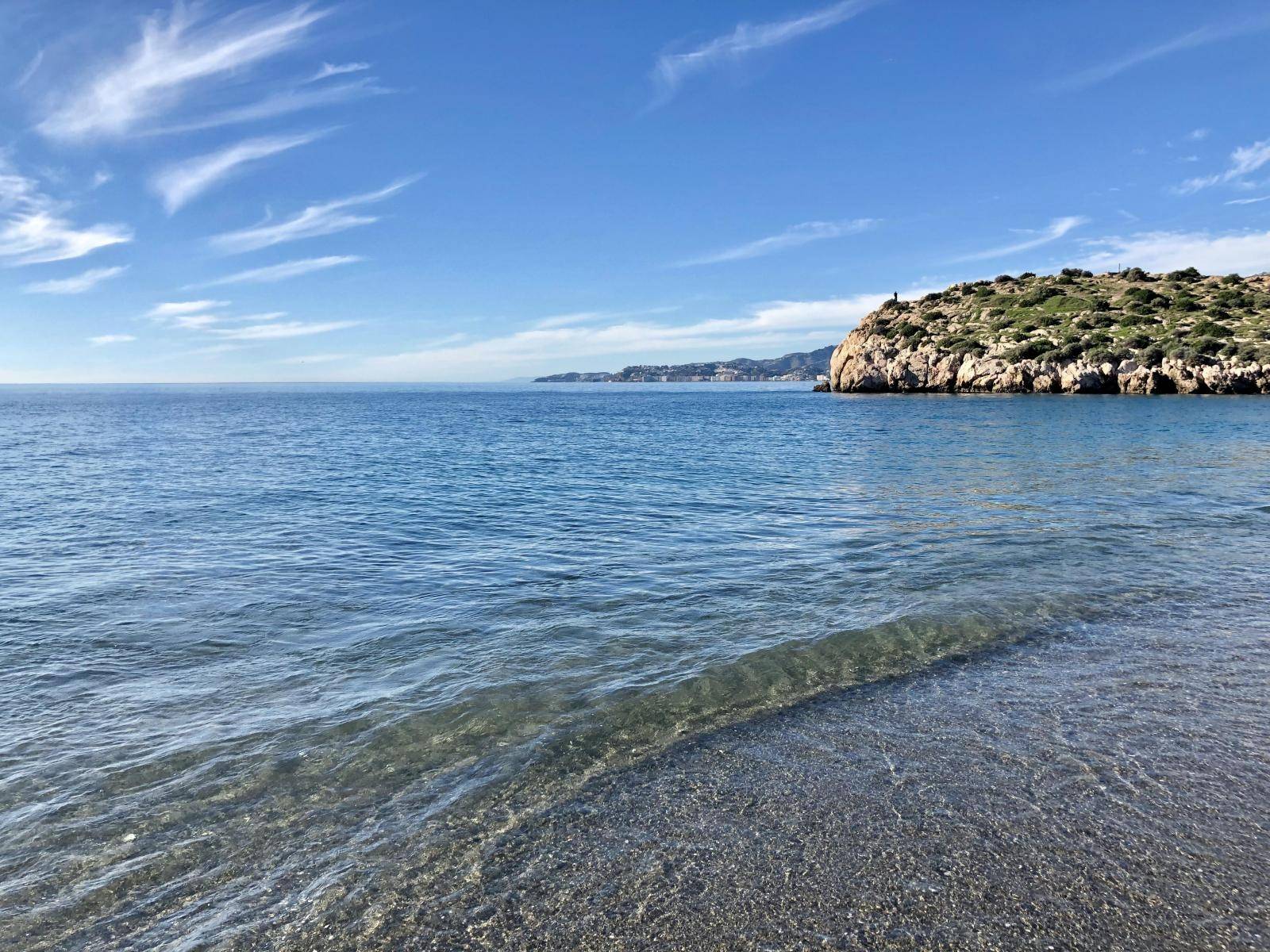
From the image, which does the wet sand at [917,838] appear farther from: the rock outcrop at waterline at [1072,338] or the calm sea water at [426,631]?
the rock outcrop at waterline at [1072,338]

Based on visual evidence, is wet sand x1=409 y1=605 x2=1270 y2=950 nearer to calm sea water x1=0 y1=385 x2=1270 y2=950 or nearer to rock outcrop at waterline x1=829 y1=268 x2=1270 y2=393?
calm sea water x1=0 y1=385 x2=1270 y2=950

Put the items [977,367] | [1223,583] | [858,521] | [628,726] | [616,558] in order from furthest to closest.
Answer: [977,367] < [858,521] < [616,558] < [1223,583] < [628,726]

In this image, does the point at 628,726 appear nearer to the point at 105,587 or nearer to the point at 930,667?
the point at 930,667

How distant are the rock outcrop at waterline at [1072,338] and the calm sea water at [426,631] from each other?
196ft

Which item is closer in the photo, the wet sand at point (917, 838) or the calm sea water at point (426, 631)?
the wet sand at point (917, 838)

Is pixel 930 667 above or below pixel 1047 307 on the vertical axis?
below

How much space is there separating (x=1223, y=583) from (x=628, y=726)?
37.0ft

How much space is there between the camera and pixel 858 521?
66.1 ft

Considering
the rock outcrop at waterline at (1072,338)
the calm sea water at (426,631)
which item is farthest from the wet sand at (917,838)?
the rock outcrop at waterline at (1072,338)

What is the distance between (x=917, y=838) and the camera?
19.0 feet

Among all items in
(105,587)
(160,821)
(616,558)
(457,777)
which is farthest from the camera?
(616,558)

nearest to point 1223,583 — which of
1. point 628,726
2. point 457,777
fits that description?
point 628,726

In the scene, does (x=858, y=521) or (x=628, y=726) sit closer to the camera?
(x=628, y=726)

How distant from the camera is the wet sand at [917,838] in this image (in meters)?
4.87
